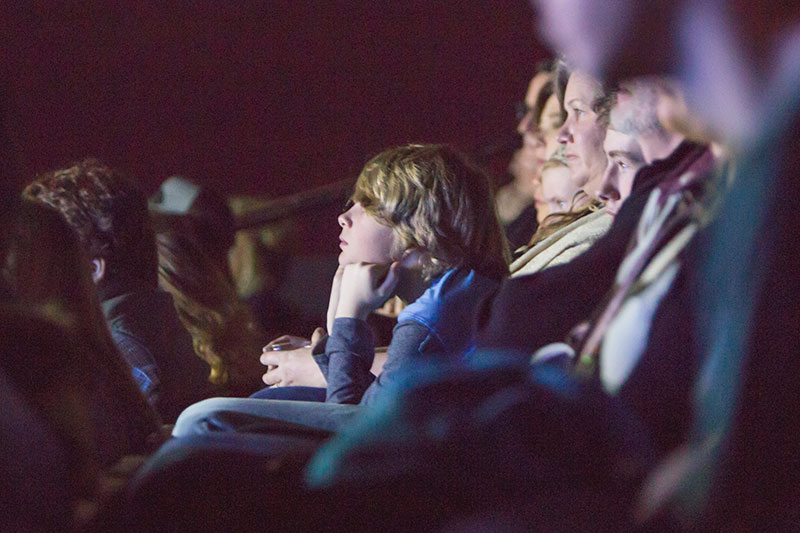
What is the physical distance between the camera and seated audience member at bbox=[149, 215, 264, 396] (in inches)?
87.9

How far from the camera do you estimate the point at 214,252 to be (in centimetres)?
250

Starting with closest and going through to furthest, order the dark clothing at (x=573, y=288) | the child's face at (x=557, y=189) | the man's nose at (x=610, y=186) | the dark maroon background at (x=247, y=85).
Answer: the dark clothing at (x=573, y=288)
the man's nose at (x=610, y=186)
the child's face at (x=557, y=189)
the dark maroon background at (x=247, y=85)

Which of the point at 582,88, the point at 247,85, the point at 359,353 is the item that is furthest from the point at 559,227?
the point at 247,85

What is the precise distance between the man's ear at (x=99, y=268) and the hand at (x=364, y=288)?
1.84ft

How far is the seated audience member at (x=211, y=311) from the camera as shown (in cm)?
223

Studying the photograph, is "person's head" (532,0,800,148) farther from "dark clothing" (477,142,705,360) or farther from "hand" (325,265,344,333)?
"hand" (325,265,344,333)

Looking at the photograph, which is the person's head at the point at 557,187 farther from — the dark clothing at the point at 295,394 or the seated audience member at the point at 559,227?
the dark clothing at the point at 295,394

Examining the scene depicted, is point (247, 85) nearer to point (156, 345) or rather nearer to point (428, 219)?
point (156, 345)

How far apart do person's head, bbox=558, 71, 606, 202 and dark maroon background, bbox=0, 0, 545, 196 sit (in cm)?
249

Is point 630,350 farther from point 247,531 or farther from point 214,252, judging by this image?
point 214,252

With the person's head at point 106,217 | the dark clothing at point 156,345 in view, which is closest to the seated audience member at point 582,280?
the dark clothing at point 156,345

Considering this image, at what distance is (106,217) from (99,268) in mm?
110

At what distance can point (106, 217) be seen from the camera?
192cm

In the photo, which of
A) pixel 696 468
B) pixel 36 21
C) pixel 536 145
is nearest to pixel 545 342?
pixel 696 468
